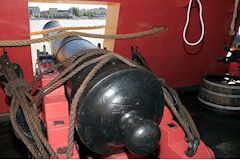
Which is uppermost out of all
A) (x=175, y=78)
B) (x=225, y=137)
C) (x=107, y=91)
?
(x=107, y=91)

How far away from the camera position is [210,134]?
2.82 m

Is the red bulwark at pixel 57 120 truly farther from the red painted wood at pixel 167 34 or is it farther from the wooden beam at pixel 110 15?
the wooden beam at pixel 110 15

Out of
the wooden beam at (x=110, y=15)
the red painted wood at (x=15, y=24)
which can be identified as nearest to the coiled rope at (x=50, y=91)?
the red painted wood at (x=15, y=24)

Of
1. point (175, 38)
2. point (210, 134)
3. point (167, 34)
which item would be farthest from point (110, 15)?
point (210, 134)

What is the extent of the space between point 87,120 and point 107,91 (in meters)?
0.16

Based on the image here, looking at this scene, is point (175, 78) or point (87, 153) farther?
point (175, 78)

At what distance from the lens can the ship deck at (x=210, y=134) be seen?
2.37 meters

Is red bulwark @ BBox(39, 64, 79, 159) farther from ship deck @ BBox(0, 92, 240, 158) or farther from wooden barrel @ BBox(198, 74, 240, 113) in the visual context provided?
wooden barrel @ BBox(198, 74, 240, 113)

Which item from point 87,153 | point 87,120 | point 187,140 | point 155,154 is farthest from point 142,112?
point 87,153

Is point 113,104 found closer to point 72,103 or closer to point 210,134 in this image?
point 72,103

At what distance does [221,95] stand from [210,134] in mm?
735

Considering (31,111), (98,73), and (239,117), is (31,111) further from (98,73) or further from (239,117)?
(239,117)

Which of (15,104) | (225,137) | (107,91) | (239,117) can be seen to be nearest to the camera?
(107,91)

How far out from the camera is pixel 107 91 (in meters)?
1.03
